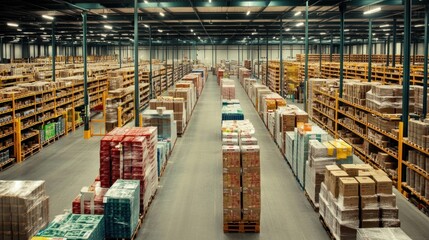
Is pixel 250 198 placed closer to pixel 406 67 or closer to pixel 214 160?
pixel 406 67

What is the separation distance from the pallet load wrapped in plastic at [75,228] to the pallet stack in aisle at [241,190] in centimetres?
232

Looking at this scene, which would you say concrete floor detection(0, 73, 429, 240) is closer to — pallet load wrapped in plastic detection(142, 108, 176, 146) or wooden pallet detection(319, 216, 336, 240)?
wooden pallet detection(319, 216, 336, 240)

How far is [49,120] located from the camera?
685 inches

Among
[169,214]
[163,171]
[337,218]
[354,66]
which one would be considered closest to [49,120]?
[163,171]

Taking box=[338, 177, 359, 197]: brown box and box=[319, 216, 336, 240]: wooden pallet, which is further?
box=[319, 216, 336, 240]: wooden pallet

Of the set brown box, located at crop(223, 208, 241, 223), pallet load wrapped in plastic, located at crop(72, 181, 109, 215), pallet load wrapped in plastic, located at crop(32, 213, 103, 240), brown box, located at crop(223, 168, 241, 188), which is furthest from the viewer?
brown box, located at crop(223, 168, 241, 188)

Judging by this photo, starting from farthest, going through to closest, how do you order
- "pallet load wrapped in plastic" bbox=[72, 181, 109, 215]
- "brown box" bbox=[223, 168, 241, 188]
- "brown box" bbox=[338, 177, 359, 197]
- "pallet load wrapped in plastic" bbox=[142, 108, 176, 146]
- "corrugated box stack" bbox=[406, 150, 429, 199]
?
"pallet load wrapped in plastic" bbox=[142, 108, 176, 146], "corrugated box stack" bbox=[406, 150, 429, 199], "brown box" bbox=[223, 168, 241, 188], "pallet load wrapped in plastic" bbox=[72, 181, 109, 215], "brown box" bbox=[338, 177, 359, 197]

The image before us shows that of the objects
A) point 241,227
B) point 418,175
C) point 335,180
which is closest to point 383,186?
point 335,180

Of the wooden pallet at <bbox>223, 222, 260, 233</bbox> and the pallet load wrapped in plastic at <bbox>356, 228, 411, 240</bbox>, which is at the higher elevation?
the pallet load wrapped in plastic at <bbox>356, 228, 411, 240</bbox>

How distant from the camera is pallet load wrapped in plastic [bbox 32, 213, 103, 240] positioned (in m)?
6.41

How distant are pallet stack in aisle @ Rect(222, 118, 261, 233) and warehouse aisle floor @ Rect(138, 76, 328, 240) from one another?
0.76 ft

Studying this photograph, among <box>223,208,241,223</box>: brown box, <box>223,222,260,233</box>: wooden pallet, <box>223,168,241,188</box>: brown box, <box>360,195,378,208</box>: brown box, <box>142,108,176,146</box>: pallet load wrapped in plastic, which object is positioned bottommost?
<box>223,222,260,233</box>: wooden pallet

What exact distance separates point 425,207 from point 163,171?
6686 mm

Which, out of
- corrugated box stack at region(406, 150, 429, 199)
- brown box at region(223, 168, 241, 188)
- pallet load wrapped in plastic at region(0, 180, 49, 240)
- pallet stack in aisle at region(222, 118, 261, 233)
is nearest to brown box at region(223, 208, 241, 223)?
pallet stack in aisle at region(222, 118, 261, 233)
